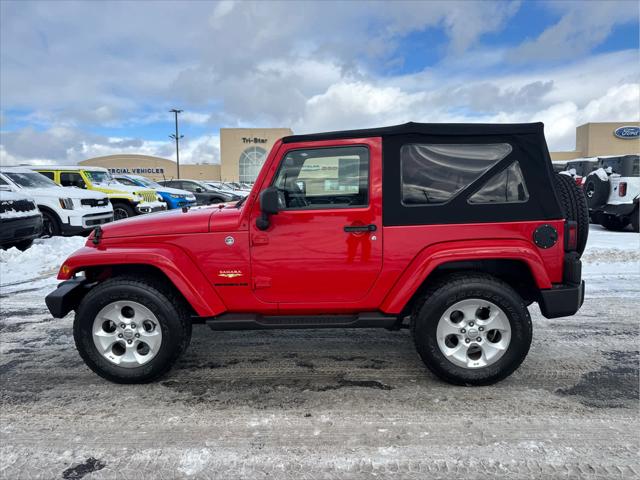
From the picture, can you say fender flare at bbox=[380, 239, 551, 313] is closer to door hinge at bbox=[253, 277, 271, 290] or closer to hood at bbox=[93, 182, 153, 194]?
door hinge at bbox=[253, 277, 271, 290]

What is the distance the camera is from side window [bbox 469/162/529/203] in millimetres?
3176

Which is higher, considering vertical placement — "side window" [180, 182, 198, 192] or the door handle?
"side window" [180, 182, 198, 192]

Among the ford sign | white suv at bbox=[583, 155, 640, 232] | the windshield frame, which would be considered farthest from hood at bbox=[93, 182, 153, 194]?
the ford sign

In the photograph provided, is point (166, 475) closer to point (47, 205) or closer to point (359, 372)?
point (359, 372)

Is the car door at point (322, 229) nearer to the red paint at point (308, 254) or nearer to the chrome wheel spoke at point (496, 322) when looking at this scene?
the red paint at point (308, 254)

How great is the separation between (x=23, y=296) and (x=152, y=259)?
384 cm

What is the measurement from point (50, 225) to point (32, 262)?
315 centimetres

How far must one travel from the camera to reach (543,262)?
10.4 feet

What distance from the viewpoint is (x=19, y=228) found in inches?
321

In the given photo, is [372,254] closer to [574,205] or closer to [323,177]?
[323,177]

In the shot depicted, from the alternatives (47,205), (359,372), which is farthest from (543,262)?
(47,205)

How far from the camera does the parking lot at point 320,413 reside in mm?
2334

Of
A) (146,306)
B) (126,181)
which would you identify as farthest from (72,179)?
(146,306)

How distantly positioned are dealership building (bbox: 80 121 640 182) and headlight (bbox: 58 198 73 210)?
47.0m
